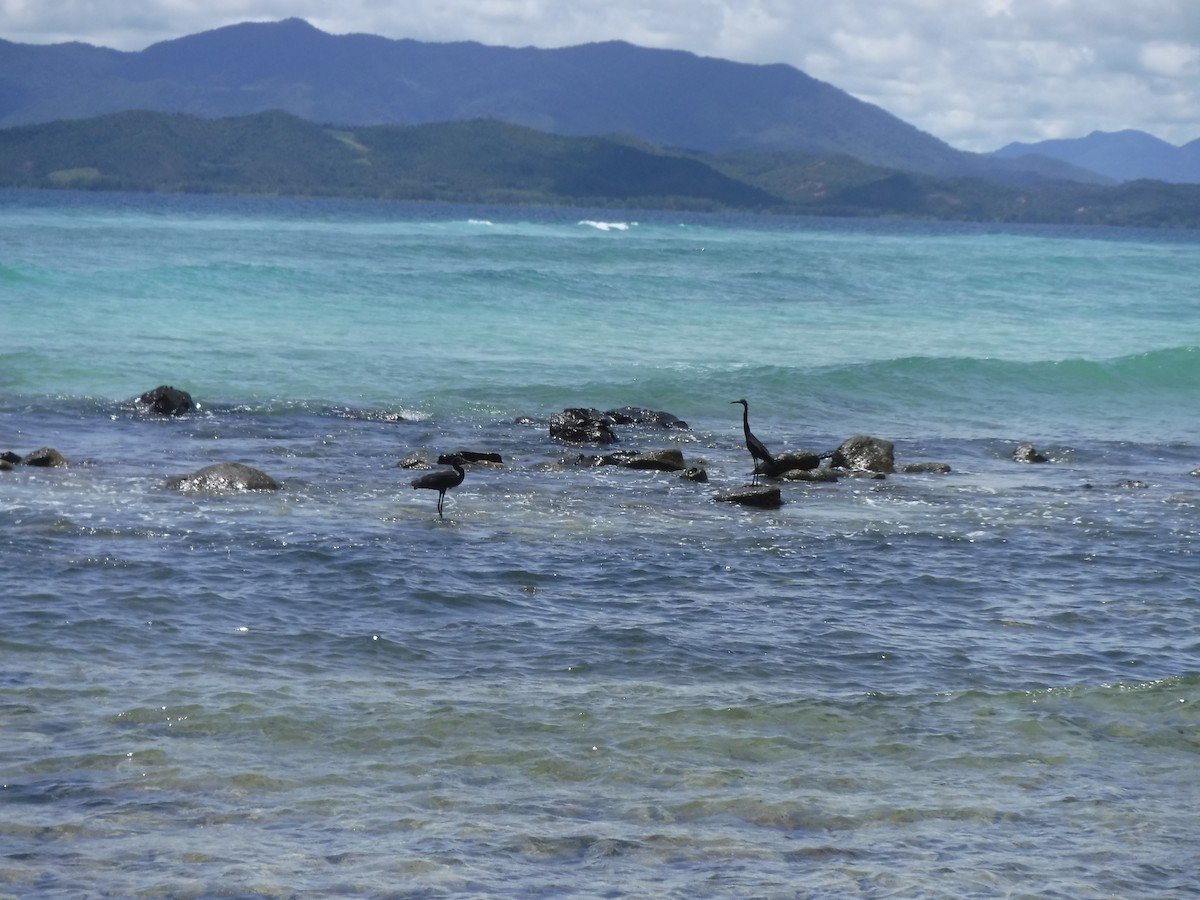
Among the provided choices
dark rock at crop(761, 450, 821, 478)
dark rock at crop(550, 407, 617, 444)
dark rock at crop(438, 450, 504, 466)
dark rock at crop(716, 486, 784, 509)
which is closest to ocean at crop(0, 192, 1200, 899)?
dark rock at crop(716, 486, 784, 509)

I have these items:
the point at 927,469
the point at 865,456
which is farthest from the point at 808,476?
the point at 927,469

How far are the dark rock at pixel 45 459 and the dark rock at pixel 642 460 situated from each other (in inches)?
213

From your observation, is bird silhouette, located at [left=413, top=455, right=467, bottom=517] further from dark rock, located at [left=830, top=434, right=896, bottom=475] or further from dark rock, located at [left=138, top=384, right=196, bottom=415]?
dark rock, located at [left=138, top=384, right=196, bottom=415]

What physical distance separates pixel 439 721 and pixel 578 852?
1808mm

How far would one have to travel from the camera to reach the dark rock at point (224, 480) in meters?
14.5

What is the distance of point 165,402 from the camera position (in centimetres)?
1988

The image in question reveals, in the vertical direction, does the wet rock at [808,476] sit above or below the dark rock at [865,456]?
below

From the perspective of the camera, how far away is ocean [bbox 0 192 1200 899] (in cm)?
686

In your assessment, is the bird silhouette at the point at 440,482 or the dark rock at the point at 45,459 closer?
the bird silhouette at the point at 440,482

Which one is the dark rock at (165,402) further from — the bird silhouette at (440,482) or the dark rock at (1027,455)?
the dark rock at (1027,455)

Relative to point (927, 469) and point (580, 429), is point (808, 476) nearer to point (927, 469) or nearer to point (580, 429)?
point (927, 469)

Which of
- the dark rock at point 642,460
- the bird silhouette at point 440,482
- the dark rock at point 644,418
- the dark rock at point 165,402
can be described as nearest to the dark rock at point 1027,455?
the dark rock at point 644,418

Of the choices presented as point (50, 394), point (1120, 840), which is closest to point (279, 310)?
point (50, 394)

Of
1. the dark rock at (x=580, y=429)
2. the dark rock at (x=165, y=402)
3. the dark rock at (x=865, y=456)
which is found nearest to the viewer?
the dark rock at (x=865, y=456)
